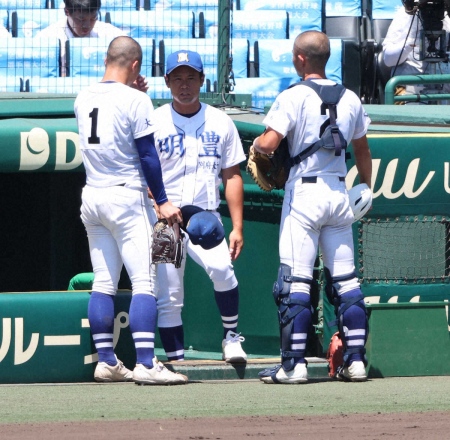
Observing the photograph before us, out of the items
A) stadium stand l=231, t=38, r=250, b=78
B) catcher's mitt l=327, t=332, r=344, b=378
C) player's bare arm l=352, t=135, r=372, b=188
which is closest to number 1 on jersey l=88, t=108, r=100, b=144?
player's bare arm l=352, t=135, r=372, b=188

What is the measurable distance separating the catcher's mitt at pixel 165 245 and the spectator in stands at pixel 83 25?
13.9 ft

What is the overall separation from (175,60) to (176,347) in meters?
1.53

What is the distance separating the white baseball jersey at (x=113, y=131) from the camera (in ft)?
17.4

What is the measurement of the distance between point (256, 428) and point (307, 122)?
190 centimetres

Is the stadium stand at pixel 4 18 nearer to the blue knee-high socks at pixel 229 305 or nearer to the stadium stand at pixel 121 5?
the stadium stand at pixel 121 5

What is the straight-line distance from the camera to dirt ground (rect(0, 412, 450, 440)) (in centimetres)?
387

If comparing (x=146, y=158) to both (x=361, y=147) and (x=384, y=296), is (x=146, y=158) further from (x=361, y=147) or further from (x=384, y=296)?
(x=384, y=296)

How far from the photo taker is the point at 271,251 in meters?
6.50

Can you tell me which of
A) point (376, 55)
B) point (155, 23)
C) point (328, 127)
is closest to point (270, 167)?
point (328, 127)

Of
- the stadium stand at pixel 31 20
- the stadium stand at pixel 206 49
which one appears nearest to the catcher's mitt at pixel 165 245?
the stadium stand at pixel 206 49

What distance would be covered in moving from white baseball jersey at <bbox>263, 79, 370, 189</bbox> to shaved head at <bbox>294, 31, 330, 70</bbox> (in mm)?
128

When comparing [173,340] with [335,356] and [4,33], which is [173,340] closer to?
[335,356]

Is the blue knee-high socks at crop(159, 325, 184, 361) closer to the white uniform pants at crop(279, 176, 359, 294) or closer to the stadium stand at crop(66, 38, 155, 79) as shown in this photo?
the white uniform pants at crop(279, 176, 359, 294)

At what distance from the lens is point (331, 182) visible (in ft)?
17.8
